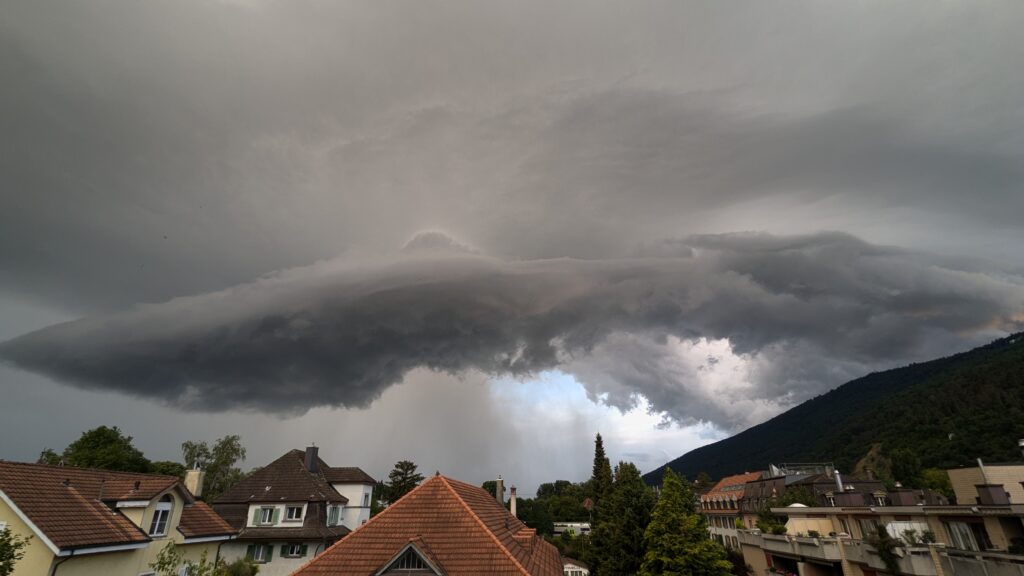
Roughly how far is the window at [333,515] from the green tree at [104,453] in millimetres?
43508

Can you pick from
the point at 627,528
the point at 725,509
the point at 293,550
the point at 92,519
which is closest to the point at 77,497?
the point at 92,519

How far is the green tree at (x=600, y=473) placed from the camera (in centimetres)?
7706

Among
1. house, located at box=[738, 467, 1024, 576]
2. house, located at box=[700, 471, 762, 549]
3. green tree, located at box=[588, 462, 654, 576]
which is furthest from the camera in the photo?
house, located at box=[700, 471, 762, 549]

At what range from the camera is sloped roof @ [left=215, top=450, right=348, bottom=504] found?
157 ft

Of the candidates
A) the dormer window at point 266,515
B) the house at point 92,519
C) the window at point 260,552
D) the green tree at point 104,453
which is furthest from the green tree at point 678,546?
the green tree at point 104,453

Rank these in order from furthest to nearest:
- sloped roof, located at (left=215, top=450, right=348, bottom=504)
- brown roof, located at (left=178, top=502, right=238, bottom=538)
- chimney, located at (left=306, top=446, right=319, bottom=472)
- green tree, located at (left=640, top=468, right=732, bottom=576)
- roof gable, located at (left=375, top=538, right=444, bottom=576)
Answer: chimney, located at (left=306, top=446, right=319, bottom=472), sloped roof, located at (left=215, top=450, right=348, bottom=504), brown roof, located at (left=178, top=502, right=238, bottom=538), green tree, located at (left=640, top=468, right=732, bottom=576), roof gable, located at (left=375, top=538, right=444, bottom=576)

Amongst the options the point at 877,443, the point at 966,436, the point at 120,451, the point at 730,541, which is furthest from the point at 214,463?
the point at 877,443

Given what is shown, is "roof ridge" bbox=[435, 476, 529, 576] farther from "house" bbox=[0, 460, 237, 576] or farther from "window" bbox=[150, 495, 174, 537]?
"window" bbox=[150, 495, 174, 537]

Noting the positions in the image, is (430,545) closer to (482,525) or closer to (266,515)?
(482,525)

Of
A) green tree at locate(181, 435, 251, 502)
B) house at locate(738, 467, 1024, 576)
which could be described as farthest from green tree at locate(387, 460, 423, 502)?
house at locate(738, 467, 1024, 576)

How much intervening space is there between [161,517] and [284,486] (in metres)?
21.0

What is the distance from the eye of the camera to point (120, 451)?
243ft

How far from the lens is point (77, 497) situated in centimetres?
2569

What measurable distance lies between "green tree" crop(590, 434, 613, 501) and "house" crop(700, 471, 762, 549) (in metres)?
19.2
